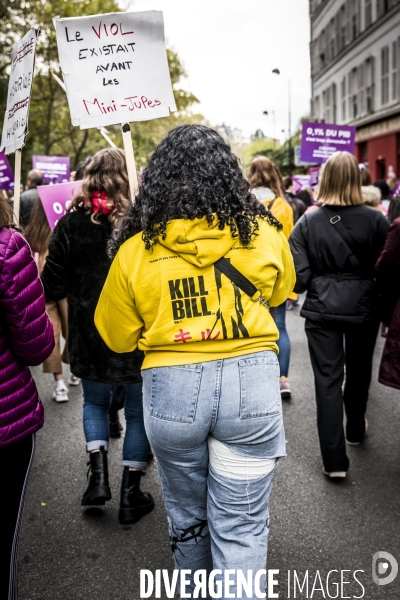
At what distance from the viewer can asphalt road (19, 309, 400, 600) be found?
303cm

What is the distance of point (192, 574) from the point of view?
7.85 ft

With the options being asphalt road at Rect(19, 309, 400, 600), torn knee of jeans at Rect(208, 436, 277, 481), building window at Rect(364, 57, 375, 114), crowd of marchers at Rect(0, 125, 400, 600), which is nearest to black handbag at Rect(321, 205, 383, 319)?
asphalt road at Rect(19, 309, 400, 600)

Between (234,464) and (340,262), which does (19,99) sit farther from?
(234,464)

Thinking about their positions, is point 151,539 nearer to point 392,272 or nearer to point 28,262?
point 28,262

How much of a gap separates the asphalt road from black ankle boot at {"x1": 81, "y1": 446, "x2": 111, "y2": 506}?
14 cm

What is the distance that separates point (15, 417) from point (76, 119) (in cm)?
172

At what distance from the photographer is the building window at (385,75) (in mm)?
24669

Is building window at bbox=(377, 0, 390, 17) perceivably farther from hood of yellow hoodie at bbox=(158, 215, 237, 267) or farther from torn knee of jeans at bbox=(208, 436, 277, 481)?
torn knee of jeans at bbox=(208, 436, 277, 481)

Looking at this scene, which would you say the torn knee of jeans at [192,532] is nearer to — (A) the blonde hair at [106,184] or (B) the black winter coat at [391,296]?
(A) the blonde hair at [106,184]

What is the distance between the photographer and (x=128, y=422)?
3744 millimetres

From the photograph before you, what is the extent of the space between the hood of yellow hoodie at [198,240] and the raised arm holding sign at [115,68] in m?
1.35

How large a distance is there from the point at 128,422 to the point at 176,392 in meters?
1.70
